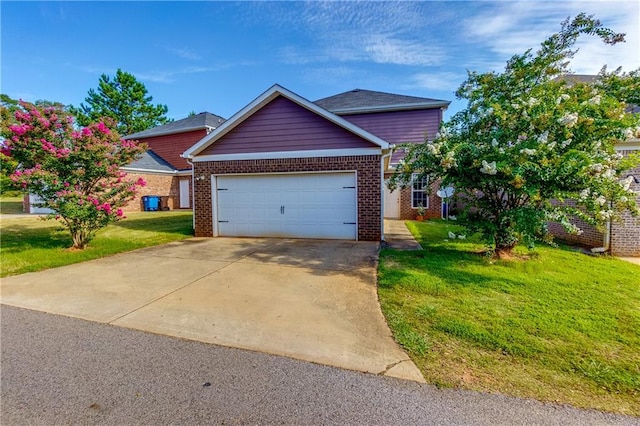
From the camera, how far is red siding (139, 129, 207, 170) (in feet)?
68.9

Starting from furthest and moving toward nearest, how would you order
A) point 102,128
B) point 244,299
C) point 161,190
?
point 161,190
point 102,128
point 244,299

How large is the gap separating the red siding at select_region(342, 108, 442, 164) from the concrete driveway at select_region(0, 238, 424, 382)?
10260 mm

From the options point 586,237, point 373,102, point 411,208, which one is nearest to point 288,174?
point 411,208

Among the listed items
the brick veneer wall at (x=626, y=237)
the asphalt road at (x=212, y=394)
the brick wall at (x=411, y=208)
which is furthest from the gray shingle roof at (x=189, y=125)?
the brick veneer wall at (x=626, y=237)

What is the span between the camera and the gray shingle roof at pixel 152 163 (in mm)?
18525

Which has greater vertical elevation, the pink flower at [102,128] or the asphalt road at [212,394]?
the pink flower at [102,128]

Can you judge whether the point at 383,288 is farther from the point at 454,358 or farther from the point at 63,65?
the point at 63,65

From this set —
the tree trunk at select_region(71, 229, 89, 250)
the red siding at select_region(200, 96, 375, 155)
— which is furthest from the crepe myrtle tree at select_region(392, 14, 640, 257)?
the tree trunk at select_region(71, 229, 89, 250)

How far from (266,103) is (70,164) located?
5183 millimetres

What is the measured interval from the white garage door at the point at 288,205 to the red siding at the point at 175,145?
1332 centimetres

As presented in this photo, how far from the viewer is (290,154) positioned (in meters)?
8.81

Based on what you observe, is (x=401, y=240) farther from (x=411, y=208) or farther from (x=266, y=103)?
(x=411, y=208)

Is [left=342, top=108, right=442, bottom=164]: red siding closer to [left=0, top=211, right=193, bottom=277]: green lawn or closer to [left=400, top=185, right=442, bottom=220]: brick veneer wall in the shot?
[left=400, top=185, right=442, bottom=220]: brick veneer wall

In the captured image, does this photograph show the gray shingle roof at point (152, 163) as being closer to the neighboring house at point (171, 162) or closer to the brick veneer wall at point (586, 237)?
the neighboring house at point (171, 162)
